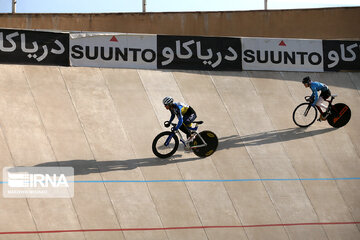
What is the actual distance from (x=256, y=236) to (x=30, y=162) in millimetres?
5685

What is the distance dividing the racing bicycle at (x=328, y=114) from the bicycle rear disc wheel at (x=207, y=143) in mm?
3030

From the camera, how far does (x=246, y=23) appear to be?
70.3 ft

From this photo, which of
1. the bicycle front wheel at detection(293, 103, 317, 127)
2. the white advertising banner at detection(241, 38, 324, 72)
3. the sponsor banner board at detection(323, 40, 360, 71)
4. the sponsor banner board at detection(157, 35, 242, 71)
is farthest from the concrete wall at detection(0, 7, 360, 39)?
the bicycle front wheel at detection(293, 103, 317, 127)

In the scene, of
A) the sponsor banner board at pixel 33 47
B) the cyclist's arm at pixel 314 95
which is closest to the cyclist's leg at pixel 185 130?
the cyclist's arm at pixel 314 95

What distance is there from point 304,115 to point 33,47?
8.11m

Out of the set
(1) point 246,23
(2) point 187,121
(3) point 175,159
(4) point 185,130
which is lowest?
(3) point 175,159

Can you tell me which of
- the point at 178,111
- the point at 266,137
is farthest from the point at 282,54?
the point at 178,111

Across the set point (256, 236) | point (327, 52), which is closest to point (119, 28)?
point (327, 52)

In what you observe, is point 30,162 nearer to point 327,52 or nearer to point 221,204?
point 221,204

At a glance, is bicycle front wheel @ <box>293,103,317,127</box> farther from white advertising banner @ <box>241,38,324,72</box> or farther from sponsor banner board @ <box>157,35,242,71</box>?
sponsor banner board @ <box>157,35,242,71</box>

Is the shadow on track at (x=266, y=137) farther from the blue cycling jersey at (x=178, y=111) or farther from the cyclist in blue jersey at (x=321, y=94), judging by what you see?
the blue cycling jersey at (x=178, y=111)

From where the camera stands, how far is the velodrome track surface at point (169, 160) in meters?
13.8

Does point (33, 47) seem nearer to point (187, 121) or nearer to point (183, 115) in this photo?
point (183, 115)

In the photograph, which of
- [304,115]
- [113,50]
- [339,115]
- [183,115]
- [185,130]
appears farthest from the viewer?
[113,50]
